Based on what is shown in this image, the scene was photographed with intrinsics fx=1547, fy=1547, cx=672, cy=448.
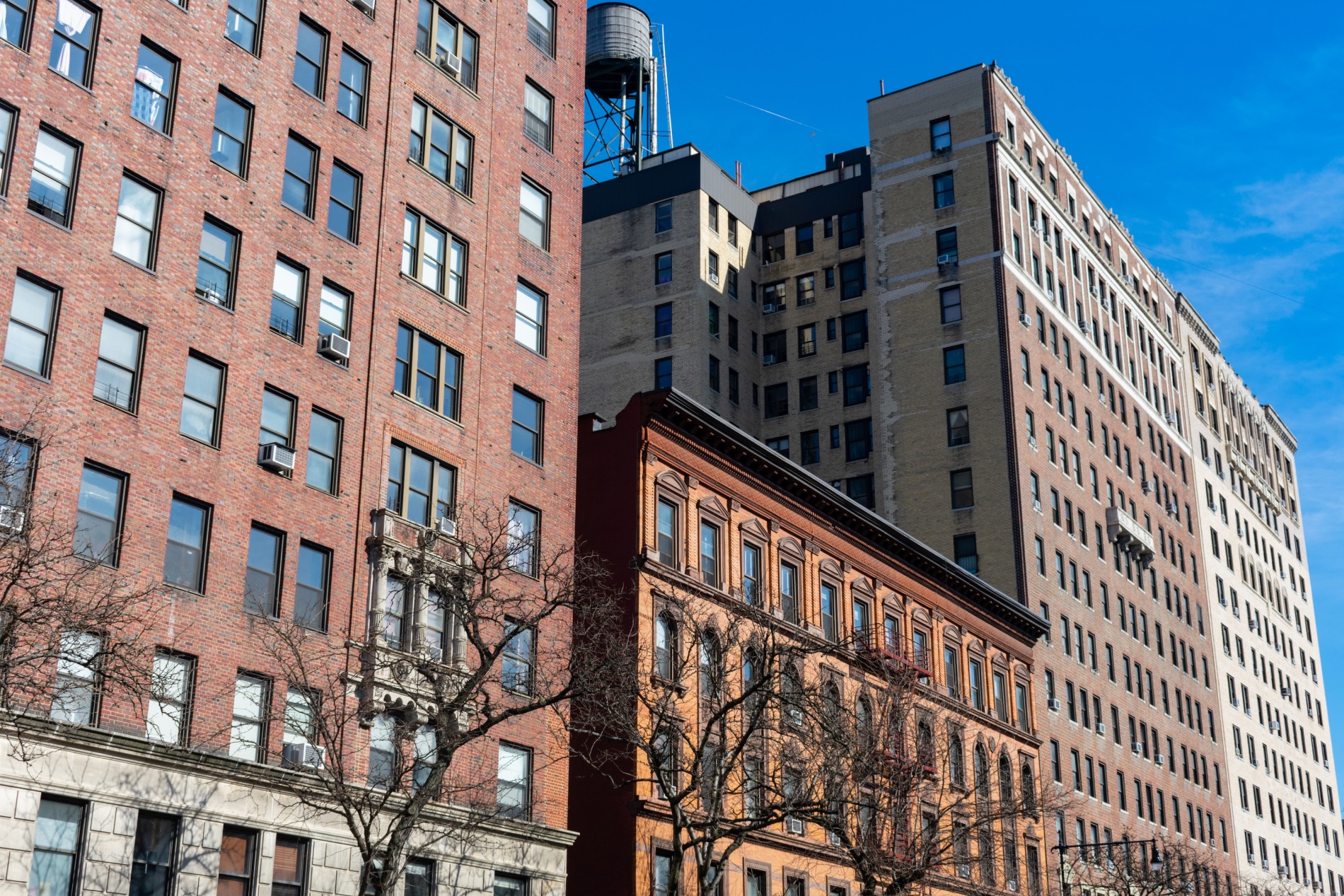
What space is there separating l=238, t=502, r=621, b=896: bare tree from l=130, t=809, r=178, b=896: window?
272 centimetres

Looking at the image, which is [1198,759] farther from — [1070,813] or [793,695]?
[793,695]

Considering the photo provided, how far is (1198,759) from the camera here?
9431 cm

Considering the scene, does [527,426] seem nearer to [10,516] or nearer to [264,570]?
[264,570]

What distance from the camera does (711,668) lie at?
44.1m

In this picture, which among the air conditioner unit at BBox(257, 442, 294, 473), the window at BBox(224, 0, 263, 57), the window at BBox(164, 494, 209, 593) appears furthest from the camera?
the window at BBox(224, 0, 263, 57)

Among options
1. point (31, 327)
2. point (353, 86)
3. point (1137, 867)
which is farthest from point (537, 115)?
point (1137, 867)

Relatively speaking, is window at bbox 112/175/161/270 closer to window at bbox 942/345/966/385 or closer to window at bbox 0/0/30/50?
window at bbox 0/0/30/50

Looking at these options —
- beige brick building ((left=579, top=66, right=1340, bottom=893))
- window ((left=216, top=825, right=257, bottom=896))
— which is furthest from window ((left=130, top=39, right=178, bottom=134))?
beige brick building ((left=579, top=66, right=1340, bottom=893))

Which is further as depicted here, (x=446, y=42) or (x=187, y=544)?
(x=446, y=42)

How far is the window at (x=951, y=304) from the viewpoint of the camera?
82.9 meters

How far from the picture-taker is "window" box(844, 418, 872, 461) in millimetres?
83562

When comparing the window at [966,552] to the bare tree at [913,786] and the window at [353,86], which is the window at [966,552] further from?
the window at [353,86]

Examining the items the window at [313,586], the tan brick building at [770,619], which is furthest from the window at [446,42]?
the window at [313,586]

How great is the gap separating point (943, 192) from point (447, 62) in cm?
4689
